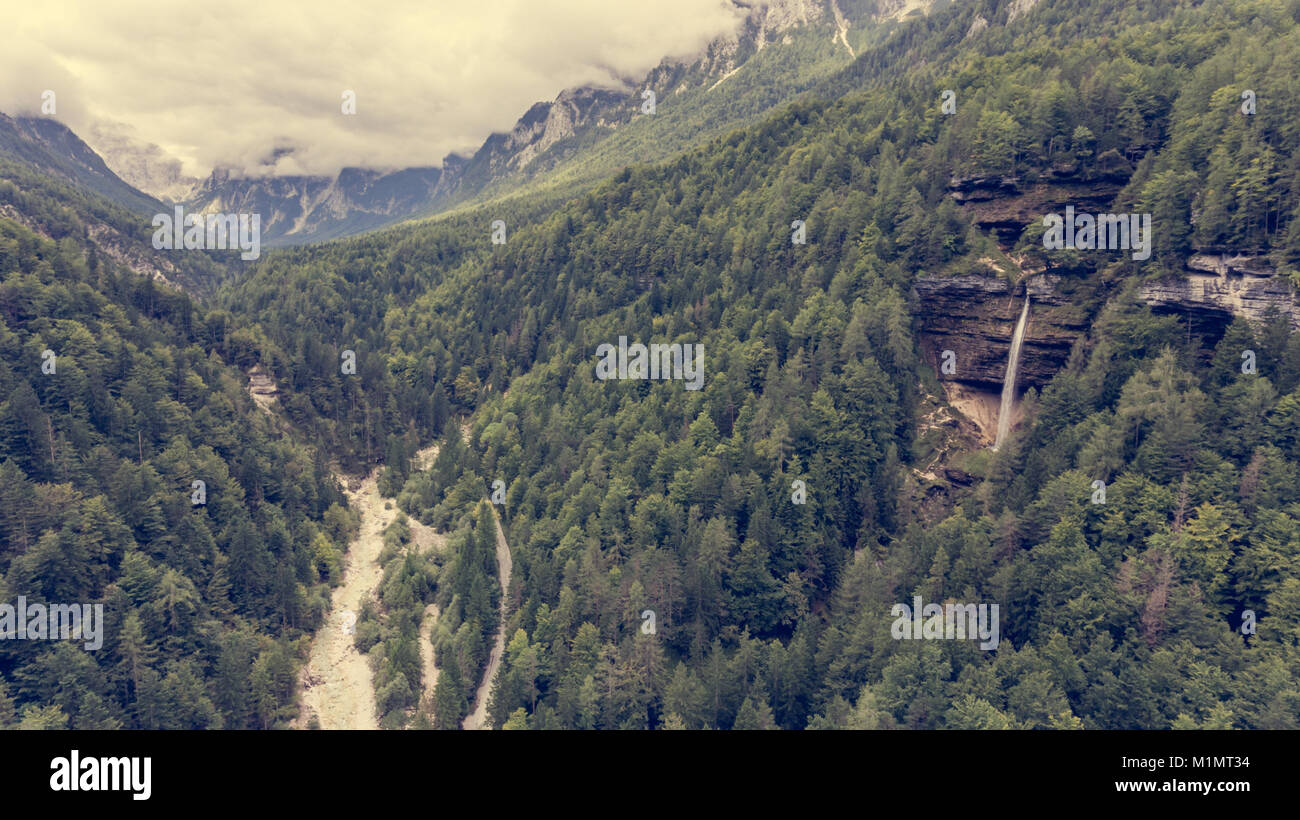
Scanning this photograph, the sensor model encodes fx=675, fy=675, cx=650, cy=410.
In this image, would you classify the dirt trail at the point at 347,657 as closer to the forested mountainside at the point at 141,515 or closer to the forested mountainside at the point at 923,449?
the forested mountainside at the point at 141,515

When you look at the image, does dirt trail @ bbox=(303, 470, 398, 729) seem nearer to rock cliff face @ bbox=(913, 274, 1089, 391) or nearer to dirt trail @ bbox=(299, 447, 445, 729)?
dirt trail @ bbox=(299, 447, 445, 729)

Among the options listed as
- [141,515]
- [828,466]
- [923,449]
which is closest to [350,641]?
[141,515]

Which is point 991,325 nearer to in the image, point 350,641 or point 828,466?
point 828,466

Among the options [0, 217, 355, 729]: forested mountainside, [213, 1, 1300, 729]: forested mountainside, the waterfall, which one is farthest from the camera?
the waterfall

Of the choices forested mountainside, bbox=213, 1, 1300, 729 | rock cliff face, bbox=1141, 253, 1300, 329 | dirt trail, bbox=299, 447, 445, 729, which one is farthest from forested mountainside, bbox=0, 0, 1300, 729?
dirt trail, bbox=299, 447, 445, 729

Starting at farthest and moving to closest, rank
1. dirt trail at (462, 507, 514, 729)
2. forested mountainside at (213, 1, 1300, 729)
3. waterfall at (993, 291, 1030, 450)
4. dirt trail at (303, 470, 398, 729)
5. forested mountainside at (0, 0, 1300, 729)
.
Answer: waterfall at (993, 291, 1030, 450)
dirt trail at (303, 470, 398, 729)
dirt trail at (462, 507, 514, 729)
forested mountainside at (0, 0, 1300, 729)
forested mountainside at (213, 1, 1300, 729)
